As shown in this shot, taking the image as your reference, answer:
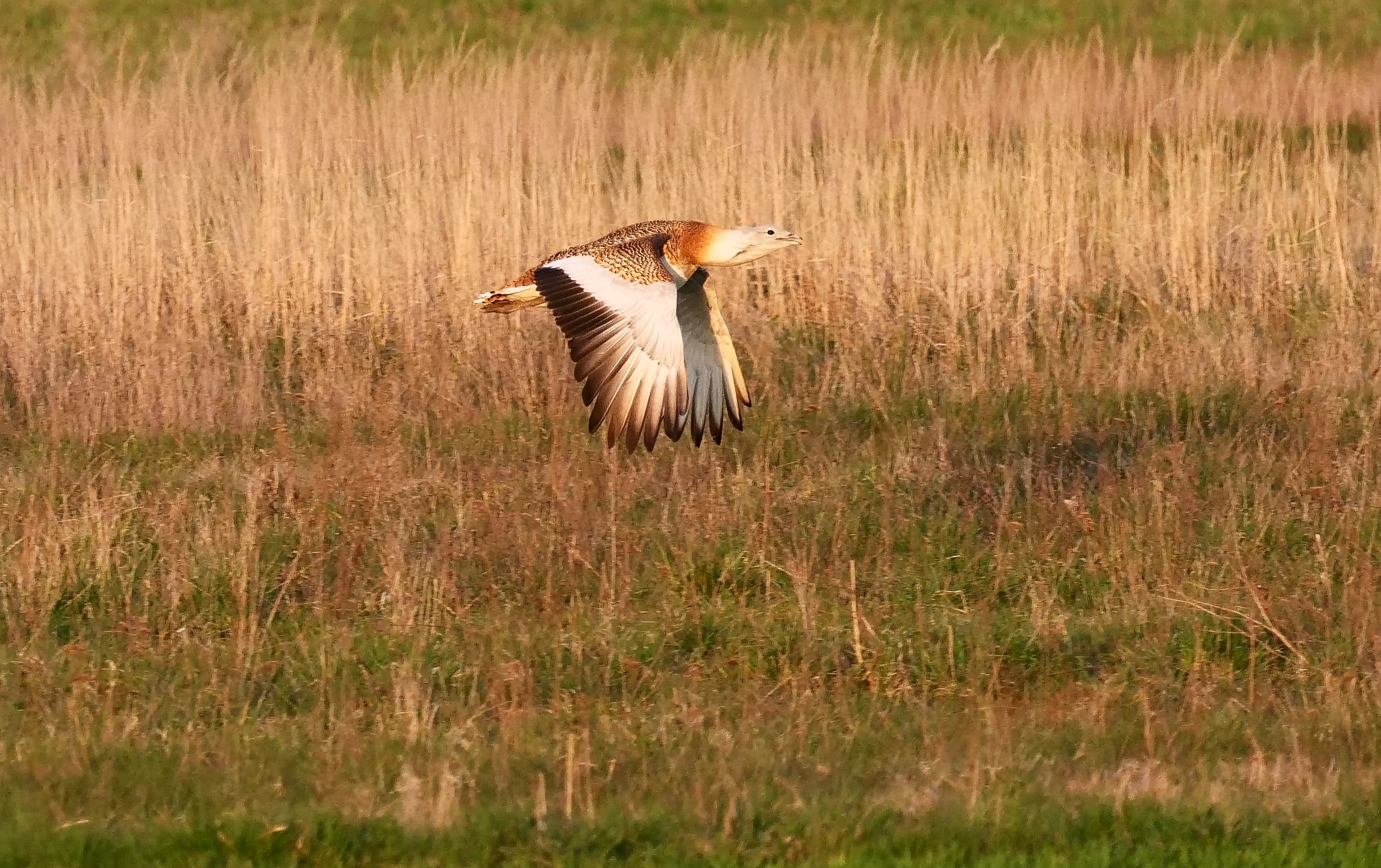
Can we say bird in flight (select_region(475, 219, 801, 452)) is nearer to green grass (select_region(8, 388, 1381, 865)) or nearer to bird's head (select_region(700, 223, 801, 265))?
bird's head (select_region(700, 223, 801, 265))

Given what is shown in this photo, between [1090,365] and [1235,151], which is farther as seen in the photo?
[1235,151]

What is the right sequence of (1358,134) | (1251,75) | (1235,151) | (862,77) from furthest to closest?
(1358,134) → (1251,75) → (1235,151) → (862,77)

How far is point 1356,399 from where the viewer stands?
7414mm

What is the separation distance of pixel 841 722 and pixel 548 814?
998mm

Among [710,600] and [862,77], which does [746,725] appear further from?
[862,77]

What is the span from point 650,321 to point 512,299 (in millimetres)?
926

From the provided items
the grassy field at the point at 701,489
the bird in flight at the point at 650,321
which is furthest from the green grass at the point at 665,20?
the bird in flight at the point at 650,321

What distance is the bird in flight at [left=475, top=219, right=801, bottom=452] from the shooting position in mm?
5492

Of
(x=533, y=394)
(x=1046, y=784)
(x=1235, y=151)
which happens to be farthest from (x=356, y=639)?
(x=1235, y=151)

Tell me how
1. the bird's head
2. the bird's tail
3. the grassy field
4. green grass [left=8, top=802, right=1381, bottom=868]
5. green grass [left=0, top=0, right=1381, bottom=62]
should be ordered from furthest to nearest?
green grass [left=0, top=0, right=1381, bottom=62] < the bird's tail < the bird's head < the grassy field < green grass [left=8, top=802, right=1381, bottom=868]

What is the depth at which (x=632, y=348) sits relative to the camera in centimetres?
551

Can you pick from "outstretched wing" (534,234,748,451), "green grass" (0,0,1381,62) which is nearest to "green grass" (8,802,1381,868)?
"outstretched wing" (534,234,748,451)

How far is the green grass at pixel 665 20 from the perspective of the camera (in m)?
22.8

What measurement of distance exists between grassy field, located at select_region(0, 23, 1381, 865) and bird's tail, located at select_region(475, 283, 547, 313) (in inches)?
25.9
